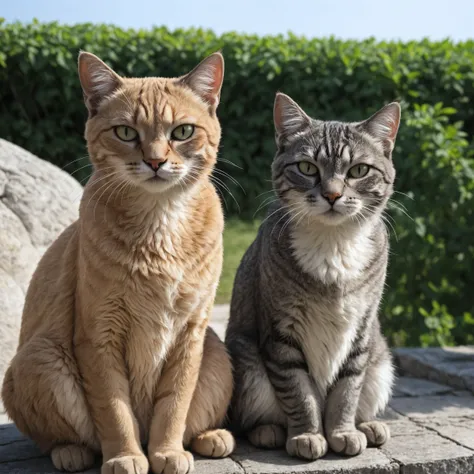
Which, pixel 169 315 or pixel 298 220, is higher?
pixel 298 220

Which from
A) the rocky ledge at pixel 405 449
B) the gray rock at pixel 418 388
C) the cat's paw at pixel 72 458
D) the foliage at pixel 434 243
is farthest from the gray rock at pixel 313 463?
the foliage at pixel 434 243

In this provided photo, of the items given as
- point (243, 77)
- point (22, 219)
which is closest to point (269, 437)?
point (22, 219)

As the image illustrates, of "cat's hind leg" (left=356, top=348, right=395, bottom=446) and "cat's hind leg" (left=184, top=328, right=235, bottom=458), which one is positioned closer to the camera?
"cat's hind leg" (left=184, top=328, right=235, bottom=458)

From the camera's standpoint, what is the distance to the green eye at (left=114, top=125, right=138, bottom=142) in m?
3.03

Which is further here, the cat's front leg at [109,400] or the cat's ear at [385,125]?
the cat's ear at [385,125]

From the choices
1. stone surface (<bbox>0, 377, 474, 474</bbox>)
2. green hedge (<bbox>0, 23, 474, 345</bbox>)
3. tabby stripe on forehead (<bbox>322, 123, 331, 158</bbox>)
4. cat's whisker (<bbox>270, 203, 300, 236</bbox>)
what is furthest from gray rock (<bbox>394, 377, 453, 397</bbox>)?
green hedge (<bbox>0, 23, 474, 345</bbox>)

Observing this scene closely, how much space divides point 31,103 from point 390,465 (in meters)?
7.13

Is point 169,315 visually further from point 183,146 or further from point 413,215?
point 413,215

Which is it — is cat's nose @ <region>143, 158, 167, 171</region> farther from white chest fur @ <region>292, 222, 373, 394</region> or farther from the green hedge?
the green hedge

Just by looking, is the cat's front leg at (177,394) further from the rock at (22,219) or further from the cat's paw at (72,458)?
the rock at (22,219)

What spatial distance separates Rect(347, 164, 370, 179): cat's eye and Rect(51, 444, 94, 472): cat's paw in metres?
1.71

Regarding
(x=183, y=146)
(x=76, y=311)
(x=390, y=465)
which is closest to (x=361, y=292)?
(x=390, y=465)

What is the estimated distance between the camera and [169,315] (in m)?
3.09

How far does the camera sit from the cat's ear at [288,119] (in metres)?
3.54
